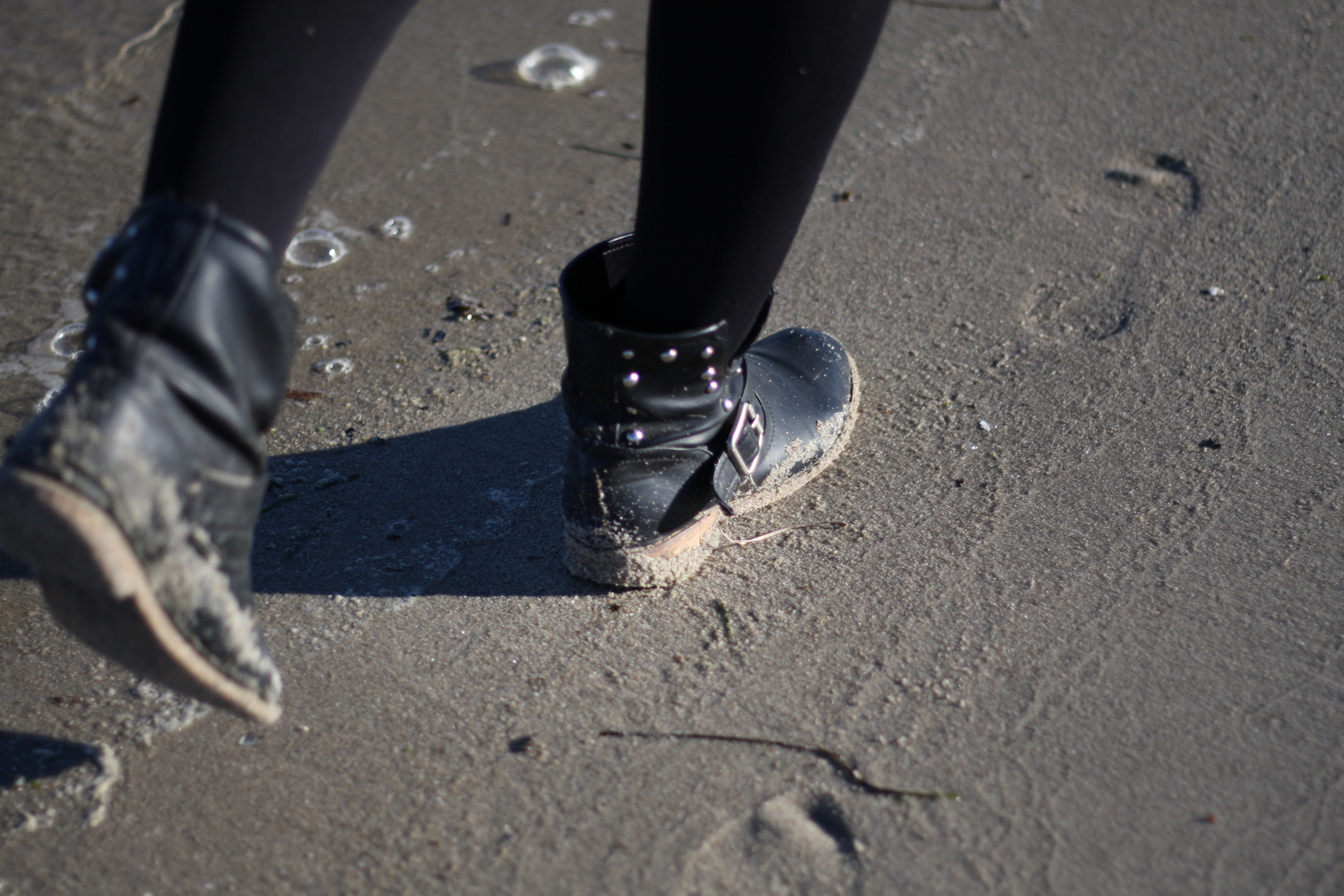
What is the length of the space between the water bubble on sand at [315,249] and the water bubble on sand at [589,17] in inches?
48.3

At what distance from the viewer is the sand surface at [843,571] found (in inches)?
43.1

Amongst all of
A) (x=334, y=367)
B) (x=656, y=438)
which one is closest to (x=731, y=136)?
(x=656, y=438)

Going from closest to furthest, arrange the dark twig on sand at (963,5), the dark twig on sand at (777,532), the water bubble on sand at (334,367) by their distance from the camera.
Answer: the dark twig on sand at (777,532) < the water bubble on sand at (334,367) < the dark twig on sand at (963,5)

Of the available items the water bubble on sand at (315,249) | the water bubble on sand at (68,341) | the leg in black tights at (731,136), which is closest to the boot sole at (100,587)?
the leg in black tights at (731,136)

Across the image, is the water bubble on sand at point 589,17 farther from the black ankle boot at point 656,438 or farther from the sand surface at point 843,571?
the black ankle boot at point 656,438

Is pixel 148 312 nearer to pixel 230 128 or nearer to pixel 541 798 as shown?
pixel 230 128

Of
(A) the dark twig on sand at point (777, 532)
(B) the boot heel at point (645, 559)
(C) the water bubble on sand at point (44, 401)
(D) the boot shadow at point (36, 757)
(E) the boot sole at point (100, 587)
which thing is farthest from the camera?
(C) the water bubble on sand at point (44, 401)

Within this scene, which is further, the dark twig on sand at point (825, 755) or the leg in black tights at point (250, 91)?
the dark twig on sand at point (825, 755)

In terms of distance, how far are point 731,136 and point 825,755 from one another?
71cm

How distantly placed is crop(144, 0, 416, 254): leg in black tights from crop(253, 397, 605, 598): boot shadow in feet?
2.16

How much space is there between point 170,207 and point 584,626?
2.41 feet

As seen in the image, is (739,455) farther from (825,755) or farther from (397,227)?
(397,227)

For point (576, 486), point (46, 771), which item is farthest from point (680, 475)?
point (46, 771)

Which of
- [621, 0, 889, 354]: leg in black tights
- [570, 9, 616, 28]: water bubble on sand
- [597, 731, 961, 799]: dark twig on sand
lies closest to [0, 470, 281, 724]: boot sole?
[597, 731, 961, 799]: dark twig on sand
